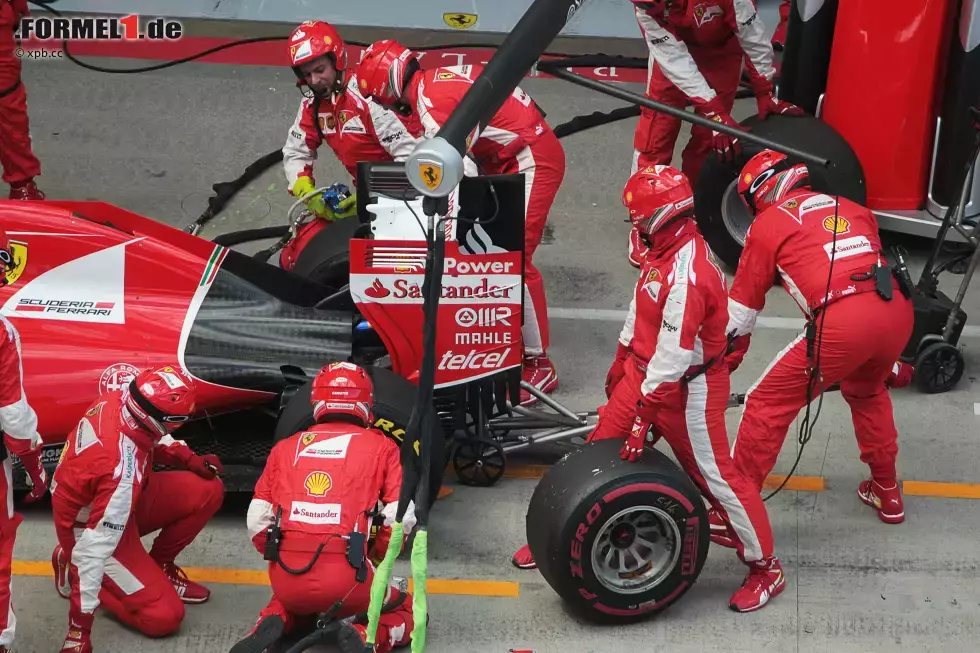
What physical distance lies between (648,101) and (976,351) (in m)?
3.68

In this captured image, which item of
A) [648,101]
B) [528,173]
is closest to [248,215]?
[528,173]

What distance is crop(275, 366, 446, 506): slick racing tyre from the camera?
18.2 feet

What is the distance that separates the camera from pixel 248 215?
30.6ft

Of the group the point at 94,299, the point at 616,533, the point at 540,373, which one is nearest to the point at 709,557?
the point at 616,533

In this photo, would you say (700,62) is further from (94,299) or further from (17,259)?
(17,259)

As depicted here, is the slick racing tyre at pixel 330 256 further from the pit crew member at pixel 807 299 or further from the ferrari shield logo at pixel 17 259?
the pit crew member at pixel 807 299

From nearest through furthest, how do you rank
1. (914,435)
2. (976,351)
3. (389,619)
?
(389,619) → (914,435) → (976,351)

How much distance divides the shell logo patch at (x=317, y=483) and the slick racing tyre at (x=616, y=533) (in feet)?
3.01

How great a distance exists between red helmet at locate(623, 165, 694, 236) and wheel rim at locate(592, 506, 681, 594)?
121 cm

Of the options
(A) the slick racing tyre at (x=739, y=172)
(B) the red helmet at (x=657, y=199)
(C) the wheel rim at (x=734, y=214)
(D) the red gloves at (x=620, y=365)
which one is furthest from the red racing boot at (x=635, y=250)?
(B) the red helmet at (x=657, y=199)

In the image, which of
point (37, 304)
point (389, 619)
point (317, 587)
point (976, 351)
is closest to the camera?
point (317, 587)

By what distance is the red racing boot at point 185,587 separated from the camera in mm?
5516

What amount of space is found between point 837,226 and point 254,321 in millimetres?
2857

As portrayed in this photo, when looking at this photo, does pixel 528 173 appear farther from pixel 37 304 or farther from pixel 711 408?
pixel 37 304
